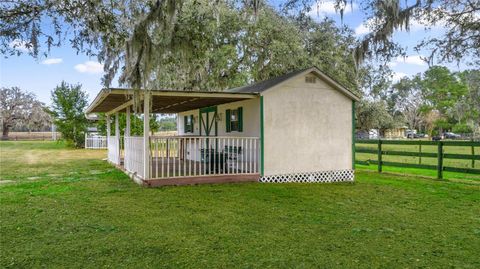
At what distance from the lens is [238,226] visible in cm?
530

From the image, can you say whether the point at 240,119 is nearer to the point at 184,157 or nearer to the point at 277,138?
the point at 277,138

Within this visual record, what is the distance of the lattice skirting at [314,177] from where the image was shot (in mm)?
9859

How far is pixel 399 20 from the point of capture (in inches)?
271

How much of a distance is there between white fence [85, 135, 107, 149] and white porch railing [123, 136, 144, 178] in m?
16.3

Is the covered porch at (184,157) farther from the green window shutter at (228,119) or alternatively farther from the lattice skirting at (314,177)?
the green window shutter at (228,119)

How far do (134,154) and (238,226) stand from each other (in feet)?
18.7

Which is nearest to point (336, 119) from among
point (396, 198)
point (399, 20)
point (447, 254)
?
point (396, 198)

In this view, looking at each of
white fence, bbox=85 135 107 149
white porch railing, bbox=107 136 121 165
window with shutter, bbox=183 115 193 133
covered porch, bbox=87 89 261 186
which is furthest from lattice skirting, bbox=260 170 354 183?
white fence, bbox=85 135 107 149

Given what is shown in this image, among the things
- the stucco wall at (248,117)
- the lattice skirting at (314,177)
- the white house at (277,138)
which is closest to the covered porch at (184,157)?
the white house at (277,138)

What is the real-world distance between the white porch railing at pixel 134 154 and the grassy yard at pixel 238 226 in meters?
0.78

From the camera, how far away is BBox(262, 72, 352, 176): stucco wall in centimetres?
974

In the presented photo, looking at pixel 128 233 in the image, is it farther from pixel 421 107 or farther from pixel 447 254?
pixel 421 107

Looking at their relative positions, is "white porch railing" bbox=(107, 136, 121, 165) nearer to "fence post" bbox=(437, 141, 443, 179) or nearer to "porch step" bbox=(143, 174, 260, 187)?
"porch step" bbox=(143, 174, 260, 187)

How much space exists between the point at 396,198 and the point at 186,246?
5.16 m
